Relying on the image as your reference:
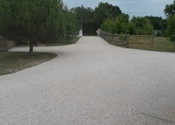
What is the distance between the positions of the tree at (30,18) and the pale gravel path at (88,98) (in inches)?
144

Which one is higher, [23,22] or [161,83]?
[23,22]

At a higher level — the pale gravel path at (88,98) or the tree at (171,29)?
the tree at (171,29)

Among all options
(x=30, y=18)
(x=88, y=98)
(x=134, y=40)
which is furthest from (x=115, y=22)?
(x=88, y=98)

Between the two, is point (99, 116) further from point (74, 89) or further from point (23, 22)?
point (23, 22)

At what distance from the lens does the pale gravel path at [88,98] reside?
3.66 meters

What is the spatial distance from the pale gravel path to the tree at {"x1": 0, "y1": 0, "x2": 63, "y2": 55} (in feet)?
12.0

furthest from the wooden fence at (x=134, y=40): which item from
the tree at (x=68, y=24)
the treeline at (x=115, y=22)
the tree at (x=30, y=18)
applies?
the tree at (x=30, y=18)

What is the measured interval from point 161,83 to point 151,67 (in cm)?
250

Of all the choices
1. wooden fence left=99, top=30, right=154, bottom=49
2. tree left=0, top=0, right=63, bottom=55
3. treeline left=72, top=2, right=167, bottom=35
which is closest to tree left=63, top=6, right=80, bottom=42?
tree left=0, top=0, right=63, bottom=55

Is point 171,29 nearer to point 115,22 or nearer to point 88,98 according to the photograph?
point 115,22

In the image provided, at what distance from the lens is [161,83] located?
19.9 feet

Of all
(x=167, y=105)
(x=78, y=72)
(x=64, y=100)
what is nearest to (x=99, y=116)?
(x=64, y=100)

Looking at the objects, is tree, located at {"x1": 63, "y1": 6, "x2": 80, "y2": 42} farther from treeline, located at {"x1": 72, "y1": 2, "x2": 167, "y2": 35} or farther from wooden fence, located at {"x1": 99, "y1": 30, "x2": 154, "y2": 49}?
wooden fence, located at {"x1": 99, "y1": 30, "x2": 154, "y2": 49}

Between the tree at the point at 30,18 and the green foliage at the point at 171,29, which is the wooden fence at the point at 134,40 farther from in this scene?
the tree at the point at 30,18
